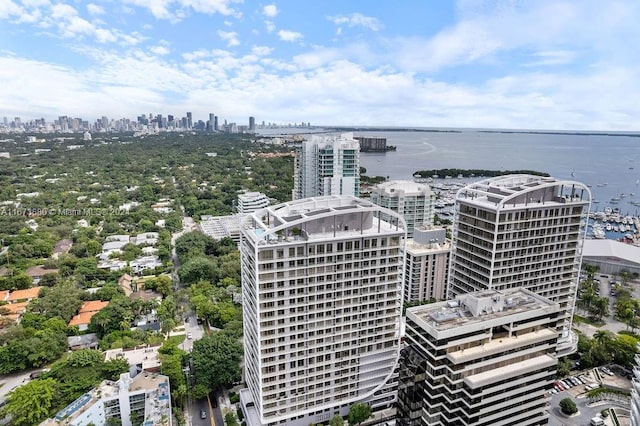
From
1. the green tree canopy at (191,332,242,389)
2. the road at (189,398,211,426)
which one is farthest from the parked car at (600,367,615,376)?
the road at (189,398,211,426)

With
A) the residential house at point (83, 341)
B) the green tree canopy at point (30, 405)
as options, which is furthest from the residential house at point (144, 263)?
the green tree canopy at point (30, 405)

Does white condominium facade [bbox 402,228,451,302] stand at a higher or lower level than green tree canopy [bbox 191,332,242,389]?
higher

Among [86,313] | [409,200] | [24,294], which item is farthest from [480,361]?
[24,294]

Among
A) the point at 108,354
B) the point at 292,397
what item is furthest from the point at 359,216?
the point at 108,354

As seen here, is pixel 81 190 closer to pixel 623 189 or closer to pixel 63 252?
pixel 63 252

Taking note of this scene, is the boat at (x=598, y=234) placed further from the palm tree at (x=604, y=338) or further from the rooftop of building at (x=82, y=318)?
the rooftop of building at (x=82, y=318)

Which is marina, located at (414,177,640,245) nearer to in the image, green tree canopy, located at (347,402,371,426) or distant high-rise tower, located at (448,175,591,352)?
distant high-rise tower, located at (448,175,591,352)
